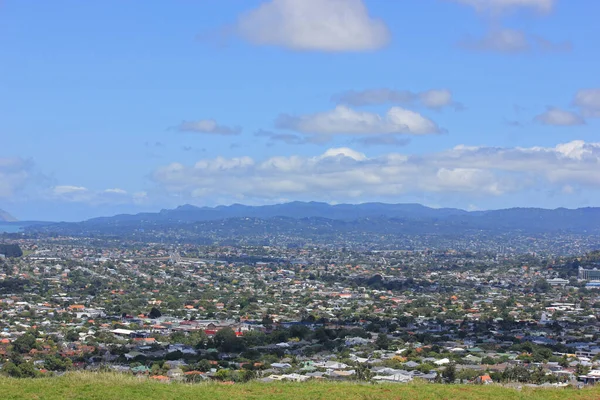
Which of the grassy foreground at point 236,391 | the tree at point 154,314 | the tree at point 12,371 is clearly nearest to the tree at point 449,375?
the grassy foreground at point 236,391

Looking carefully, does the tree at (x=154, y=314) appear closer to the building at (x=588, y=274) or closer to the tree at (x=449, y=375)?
the tree at (x=449, y=375)

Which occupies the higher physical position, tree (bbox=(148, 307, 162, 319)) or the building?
the building

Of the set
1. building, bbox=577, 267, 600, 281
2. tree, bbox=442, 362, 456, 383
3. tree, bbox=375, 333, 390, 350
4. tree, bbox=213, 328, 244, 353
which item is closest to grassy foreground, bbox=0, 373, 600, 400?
tree, bbox=442, 362, 456, 383

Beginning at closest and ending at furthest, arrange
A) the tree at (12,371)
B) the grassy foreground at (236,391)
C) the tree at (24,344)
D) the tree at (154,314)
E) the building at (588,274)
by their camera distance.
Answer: the grassy foreground at (236,391)
the tree at (12,371)
the tree at (24,344)
the tree at (154,314)
the building at (588,274)

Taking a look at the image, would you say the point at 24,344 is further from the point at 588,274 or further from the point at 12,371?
the point at 588,274

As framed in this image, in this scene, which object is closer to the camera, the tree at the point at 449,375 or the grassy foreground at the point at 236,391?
the grassy foreground at the point at 236,391

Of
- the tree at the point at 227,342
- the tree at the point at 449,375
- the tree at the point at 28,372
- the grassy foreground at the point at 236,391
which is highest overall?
the grassy foreground at the point at 236,391

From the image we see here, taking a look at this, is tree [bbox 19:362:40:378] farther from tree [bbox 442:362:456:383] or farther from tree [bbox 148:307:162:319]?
tree [bbox 148:307:162:319]

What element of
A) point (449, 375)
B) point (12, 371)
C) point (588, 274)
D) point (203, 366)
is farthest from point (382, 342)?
point (588, 274)

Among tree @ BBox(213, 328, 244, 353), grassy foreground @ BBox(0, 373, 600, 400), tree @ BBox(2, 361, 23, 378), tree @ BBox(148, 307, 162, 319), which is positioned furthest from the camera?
tree @ BBox(148, 307, 162, 319)
